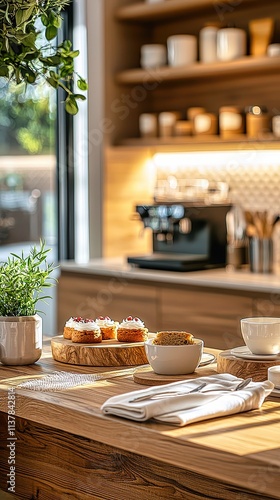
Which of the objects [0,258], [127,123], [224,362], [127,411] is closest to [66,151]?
[127,123]

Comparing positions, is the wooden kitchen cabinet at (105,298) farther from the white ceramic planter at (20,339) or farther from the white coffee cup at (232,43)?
the white ceramic planter at (20,339)

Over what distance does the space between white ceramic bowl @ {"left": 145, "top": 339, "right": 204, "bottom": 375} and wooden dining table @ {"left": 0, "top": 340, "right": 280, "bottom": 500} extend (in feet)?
0.23

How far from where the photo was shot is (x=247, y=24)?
4.73 meters

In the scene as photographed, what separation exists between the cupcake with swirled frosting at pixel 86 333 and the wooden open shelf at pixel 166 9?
2780mm

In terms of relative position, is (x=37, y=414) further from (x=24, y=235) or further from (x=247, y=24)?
(x=24, y=235)

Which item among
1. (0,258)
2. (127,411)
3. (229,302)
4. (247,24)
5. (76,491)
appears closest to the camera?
(127,411)

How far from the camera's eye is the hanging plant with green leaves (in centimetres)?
200

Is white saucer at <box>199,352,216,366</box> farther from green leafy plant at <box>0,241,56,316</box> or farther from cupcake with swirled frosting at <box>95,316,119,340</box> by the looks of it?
green leafy plant at <box>0,241,56,316</box>

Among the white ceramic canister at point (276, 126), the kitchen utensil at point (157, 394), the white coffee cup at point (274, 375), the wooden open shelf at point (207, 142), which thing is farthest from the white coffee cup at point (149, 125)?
the kitchen utensil at point (157, 394)

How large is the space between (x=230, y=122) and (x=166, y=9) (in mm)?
747

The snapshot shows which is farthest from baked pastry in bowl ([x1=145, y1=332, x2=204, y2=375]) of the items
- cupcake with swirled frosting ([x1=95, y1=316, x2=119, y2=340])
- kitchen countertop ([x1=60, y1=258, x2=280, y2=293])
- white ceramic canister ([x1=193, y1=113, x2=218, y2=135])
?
white ceramic canister ([x1=193, y1=113, x2=218, y2=135])

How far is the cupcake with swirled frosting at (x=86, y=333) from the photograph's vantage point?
2.20 metres

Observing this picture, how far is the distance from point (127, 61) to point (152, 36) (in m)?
0.28

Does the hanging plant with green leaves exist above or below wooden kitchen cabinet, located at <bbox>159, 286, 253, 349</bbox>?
above
